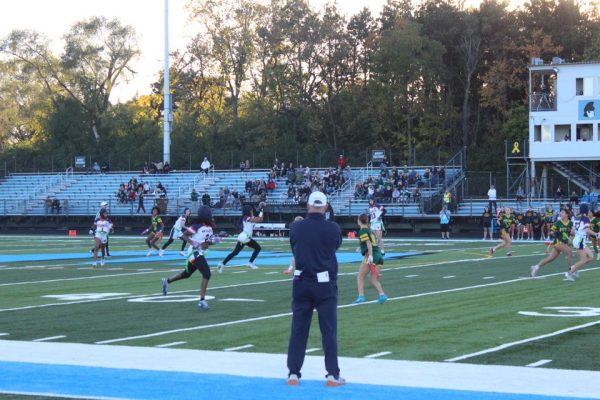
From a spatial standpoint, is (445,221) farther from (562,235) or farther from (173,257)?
(562,235)

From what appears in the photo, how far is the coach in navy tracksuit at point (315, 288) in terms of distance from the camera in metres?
9.61

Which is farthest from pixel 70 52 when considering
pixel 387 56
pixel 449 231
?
pixel 449 231

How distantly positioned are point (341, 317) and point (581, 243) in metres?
9.20

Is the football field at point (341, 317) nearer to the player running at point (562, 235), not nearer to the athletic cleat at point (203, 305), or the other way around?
the athletic cleat at point (203, 305)

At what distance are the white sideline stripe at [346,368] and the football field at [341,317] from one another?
2.4 inches

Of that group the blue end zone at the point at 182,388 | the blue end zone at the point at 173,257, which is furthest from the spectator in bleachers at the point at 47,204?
the blue end zone at the point at 182,388

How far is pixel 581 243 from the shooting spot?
893 inches

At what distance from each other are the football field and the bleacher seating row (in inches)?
1045

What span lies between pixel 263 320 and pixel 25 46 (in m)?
77.6

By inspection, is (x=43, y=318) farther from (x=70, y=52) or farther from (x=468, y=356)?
(x=70, y=52)

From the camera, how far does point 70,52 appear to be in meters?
85.4

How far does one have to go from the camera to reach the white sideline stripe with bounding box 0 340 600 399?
31.4ft

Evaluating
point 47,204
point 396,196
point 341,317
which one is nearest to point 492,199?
point 396,196

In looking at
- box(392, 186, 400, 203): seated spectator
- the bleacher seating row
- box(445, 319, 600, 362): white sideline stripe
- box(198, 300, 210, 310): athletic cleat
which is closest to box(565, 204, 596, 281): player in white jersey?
box(445, 319, 600, 362): white sideline stripe
